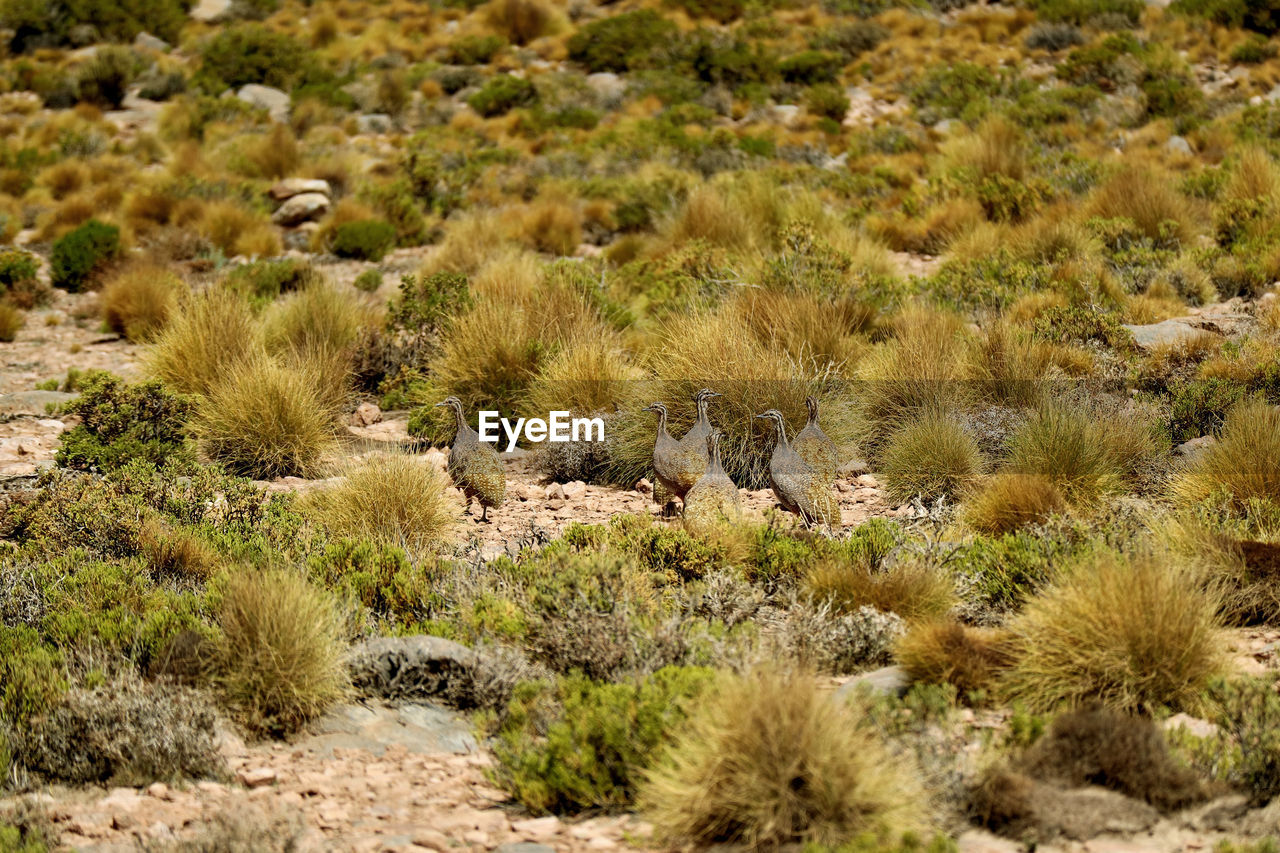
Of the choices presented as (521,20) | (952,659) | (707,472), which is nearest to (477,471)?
(707,472)

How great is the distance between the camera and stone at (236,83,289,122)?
23.0 m

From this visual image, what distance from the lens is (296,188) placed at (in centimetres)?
1712

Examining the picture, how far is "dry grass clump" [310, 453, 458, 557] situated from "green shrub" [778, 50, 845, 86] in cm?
1752

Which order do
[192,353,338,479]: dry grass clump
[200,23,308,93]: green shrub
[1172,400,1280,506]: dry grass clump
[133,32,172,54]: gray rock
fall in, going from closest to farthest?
[1172,400,1280,506]: dry grass clump < [192,353,338,479]: dry grass clump < [200,23,308,93]: green shrub < [133,32,172,54]: gray rock

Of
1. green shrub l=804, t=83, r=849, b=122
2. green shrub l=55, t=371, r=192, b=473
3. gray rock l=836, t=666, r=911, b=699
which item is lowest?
green shrub l=804, t=83, r=849, b=122

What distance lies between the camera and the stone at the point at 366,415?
1015 centimetres

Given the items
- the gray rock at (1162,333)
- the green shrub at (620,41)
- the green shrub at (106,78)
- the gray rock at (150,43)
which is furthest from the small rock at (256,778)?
the gray rock at (150,43)

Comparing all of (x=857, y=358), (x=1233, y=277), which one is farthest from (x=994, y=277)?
(x=857, y=358)

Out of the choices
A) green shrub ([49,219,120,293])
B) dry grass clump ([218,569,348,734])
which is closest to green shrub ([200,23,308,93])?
green shrub ([49,219,120,293])

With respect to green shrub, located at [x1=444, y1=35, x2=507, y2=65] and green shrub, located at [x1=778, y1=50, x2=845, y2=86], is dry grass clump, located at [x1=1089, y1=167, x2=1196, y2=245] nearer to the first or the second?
green shrub, located at [x1=778, y1=50, x2=845, y2=86]

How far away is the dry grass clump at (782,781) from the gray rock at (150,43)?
26.7m

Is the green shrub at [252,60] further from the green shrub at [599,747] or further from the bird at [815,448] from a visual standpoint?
the green shrub at [599,747]

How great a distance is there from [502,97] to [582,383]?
1506 cm

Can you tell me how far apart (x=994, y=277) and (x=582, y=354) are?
4555mm
